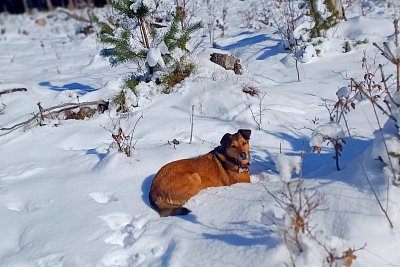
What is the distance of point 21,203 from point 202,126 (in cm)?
226

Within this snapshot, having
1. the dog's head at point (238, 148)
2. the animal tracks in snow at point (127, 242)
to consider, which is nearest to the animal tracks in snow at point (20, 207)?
the animal tracks in snow at point (127, 242)

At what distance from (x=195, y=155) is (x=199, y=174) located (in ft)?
2.36

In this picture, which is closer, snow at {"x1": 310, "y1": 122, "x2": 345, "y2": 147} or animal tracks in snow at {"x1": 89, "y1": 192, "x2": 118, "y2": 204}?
snow at {"x1": 310, "y1": 122, "x2": 345, "y2": 147}

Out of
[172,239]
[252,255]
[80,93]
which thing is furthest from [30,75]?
[252,255]

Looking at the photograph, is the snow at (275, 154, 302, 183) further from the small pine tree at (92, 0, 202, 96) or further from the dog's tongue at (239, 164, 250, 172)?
the small pine tree at (92, 0, 202, 96)

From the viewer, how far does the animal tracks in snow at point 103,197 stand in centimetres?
453

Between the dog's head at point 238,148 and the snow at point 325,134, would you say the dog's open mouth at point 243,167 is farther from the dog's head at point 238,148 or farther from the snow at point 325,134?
the snow at point 325,134

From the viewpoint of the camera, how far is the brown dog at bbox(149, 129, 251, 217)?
4.26 m

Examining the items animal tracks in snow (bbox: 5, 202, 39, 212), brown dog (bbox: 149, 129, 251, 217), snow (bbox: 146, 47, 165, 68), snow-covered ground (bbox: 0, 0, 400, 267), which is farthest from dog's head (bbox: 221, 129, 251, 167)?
snow (bbox: 146, 47, 165, 68)

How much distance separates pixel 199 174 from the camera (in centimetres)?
443

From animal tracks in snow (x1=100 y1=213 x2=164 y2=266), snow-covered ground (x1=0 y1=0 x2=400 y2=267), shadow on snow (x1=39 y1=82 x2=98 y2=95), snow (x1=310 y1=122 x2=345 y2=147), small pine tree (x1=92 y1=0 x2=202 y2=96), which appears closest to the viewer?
snow-covered ground (x1=0 y1=0 x2=400 y2=267)

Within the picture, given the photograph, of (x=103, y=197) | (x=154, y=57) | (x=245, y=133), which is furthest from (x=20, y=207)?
(x=154, y=57)

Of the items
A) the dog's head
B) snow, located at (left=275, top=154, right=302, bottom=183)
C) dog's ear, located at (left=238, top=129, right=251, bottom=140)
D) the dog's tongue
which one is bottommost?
the dog's tongue

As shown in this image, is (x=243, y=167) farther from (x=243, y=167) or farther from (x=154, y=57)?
(x=154, y=57)
